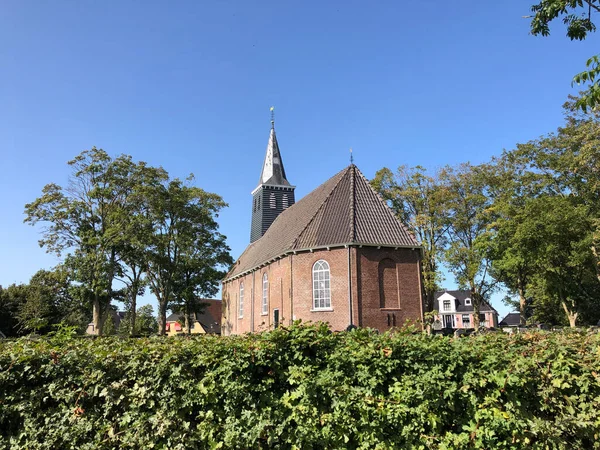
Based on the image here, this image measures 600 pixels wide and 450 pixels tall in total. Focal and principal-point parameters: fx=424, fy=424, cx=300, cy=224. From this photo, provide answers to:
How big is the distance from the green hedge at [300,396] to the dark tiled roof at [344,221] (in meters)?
19.7

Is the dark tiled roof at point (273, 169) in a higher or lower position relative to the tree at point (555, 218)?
higher

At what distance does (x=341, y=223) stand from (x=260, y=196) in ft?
64.0

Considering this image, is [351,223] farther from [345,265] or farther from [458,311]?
[458,311]

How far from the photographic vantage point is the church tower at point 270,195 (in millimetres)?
43378

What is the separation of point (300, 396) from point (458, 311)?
74.6 m

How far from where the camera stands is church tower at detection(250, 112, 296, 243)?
43378 mm

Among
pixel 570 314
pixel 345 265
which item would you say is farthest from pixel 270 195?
pixel 570 314

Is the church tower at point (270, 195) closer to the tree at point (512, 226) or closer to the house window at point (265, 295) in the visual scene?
the house window at point (265, 295)

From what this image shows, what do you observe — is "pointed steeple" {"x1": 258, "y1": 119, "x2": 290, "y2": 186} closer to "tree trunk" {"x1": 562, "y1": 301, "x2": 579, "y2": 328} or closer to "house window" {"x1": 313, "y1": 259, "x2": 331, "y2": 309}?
"house window" {"x1": 313, "y1": 259, "x2": 331, "y2": 309}

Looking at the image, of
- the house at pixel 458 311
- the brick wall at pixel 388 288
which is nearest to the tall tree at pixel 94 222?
the brick wall at pixel 388 288

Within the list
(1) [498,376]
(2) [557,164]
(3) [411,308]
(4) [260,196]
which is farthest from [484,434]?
(4) [260,196]

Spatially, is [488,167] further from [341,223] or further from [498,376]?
[498,376]

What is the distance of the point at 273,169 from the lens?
44375 mm

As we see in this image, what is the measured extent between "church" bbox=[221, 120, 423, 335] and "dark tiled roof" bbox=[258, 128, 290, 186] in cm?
1292
